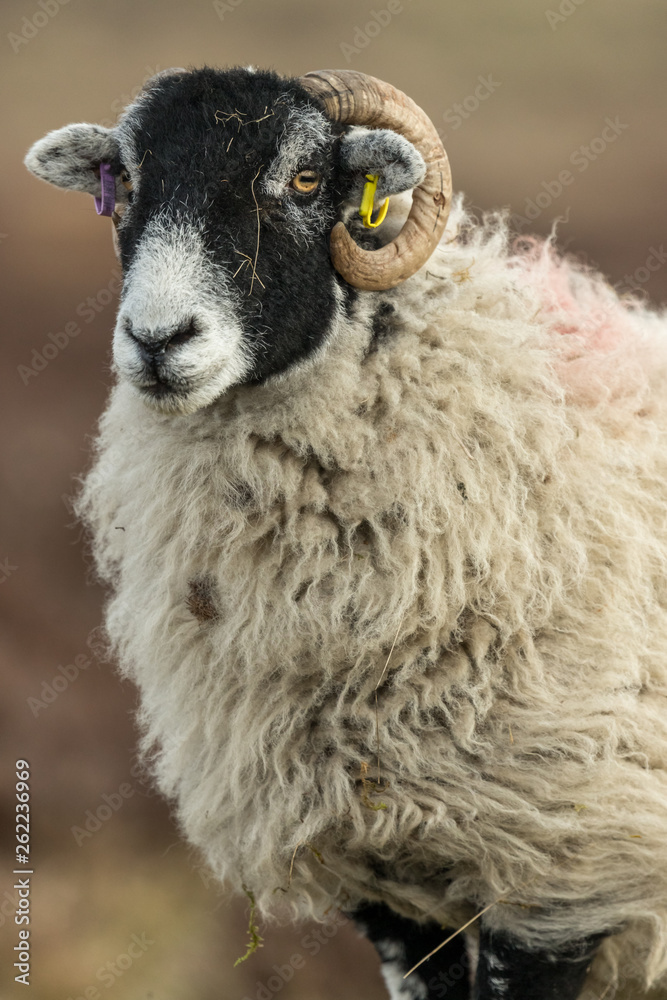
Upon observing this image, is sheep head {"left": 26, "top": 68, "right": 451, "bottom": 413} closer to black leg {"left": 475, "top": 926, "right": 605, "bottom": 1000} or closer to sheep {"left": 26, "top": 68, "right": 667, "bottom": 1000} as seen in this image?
sheep {"left": 26, "top": 68, "right": 667, "bottom": 1000}

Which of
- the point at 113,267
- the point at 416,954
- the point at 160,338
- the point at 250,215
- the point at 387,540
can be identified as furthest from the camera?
the point at 113,267

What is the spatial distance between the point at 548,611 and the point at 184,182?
47.0 inches

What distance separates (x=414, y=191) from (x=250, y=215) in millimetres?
402

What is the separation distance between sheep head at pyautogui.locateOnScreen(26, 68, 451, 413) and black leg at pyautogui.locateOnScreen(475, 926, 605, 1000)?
4.54 feet

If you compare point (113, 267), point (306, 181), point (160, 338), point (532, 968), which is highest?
point (306, 181)

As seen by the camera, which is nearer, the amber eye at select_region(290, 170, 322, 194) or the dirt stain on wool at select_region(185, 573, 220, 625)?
the amber eye at select_region(290, 170, 322, 194)

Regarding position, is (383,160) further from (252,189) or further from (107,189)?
(107,189)

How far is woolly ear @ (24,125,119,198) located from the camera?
2.04 metres

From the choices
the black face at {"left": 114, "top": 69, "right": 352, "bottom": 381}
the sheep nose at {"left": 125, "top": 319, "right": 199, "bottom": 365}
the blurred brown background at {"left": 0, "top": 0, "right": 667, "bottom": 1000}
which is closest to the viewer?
the sheep nose at {"left": 125, "top": 319, "right": 199, "bottom": 365}

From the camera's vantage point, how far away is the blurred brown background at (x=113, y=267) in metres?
4.03

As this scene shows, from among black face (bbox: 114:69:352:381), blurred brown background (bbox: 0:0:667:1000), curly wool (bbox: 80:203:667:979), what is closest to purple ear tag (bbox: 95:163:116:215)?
black face (bbox: 114:69:352:381)

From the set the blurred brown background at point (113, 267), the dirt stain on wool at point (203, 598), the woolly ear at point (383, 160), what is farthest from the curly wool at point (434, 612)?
the blurred brown background at point (113, 267)

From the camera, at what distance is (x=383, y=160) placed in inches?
73.6

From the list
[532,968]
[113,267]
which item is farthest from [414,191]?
[113,267]
